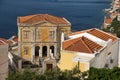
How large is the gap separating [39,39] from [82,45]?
5.79m

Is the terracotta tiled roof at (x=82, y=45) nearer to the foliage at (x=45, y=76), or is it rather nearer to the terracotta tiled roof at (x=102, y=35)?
the terracotta tiled roof at (x=102, y=35)

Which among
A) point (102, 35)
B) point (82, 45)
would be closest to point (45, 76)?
point (82, 45)

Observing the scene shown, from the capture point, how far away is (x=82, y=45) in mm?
18625

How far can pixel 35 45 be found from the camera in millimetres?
24000

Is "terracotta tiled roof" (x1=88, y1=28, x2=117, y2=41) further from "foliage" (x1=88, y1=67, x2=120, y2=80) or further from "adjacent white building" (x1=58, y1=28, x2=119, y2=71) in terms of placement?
"foliage" (x1=88, y1=67, x2=120, y2=80)

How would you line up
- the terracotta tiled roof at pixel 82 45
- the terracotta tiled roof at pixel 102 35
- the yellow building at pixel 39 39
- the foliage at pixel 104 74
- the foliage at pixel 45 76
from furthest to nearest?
1. the yellow building at pixel 39 39
2. the terracotta tiled roof at pixel 102 35
3. the terracotta tiled roof at pixel 82 45
4. the foliage at pixel 104 74
5. the foliage at pixel 45 76

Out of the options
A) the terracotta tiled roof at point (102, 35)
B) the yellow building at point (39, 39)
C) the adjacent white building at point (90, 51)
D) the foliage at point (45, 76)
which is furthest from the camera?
the yellow building at point (39, 39)

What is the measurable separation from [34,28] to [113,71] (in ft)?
29.0

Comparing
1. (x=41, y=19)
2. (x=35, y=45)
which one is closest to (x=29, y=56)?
(x=35, y=45)

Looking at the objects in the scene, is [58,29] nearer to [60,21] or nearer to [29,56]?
[60,21]

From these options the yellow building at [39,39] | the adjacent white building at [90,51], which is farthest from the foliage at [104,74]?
the yellow building at [39,39]

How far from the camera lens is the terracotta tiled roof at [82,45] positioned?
18.4 m

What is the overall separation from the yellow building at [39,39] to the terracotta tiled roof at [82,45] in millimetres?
4635

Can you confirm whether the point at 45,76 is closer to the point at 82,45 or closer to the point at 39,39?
the point at 82,45
